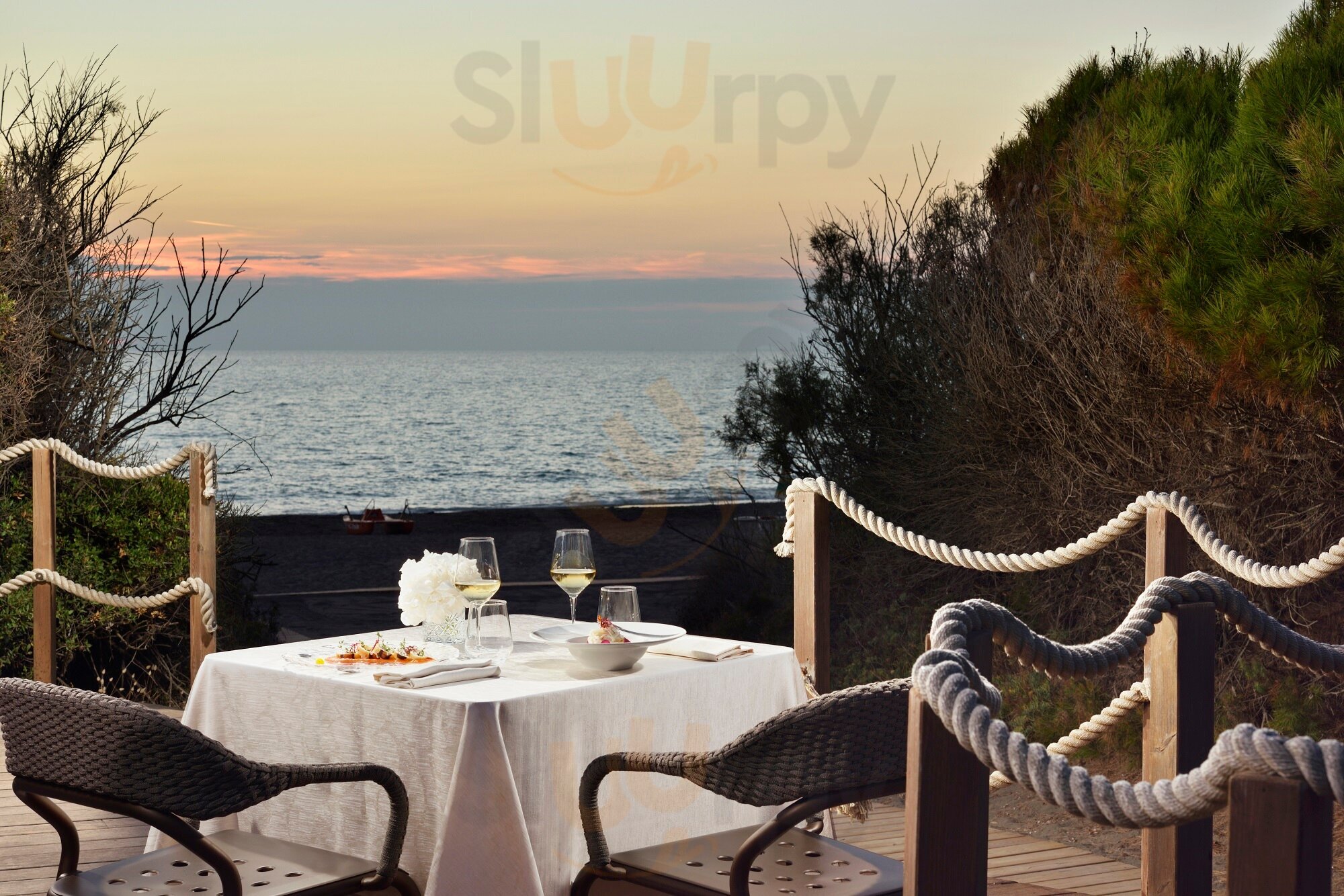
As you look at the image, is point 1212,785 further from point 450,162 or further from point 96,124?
point 450,162

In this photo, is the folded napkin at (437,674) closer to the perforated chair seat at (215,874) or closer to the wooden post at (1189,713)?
the perforated chair seat at (215,874)

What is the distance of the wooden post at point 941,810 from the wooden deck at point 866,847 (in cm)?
267

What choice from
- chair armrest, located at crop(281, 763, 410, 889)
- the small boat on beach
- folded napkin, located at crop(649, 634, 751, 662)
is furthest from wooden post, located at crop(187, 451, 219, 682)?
the small boat on beach

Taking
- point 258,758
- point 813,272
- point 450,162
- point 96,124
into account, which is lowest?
point 258,758

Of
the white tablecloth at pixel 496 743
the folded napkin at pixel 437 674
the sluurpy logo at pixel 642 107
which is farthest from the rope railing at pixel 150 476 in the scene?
the folded napkin at pixel 437 674

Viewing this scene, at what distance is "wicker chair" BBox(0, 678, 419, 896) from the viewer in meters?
2.39

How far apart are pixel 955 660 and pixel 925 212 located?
8561 mm

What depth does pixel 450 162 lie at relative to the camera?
17.8m

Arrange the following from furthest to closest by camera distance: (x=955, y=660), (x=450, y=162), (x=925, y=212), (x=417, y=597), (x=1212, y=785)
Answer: (x=450, y=162)
(x=925, y=212)
(x=417, y=597)
(x=955, y=660)
(x=1212, y=785)

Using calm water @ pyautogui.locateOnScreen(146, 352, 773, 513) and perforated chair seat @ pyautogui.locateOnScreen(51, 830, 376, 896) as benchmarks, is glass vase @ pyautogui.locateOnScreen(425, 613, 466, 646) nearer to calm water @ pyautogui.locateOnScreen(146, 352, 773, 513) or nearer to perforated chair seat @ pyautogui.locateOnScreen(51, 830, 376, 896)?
perforated chair seat @ pyautogui.locateOnScreen(51, 830, 376, 896)

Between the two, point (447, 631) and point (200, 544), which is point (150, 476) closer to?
point (200, 544)

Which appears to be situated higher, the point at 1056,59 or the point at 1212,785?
the point at 1056,59

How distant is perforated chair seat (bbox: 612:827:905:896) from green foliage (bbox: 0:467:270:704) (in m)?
6.23

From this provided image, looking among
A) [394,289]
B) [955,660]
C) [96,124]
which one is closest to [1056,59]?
[96,124]
